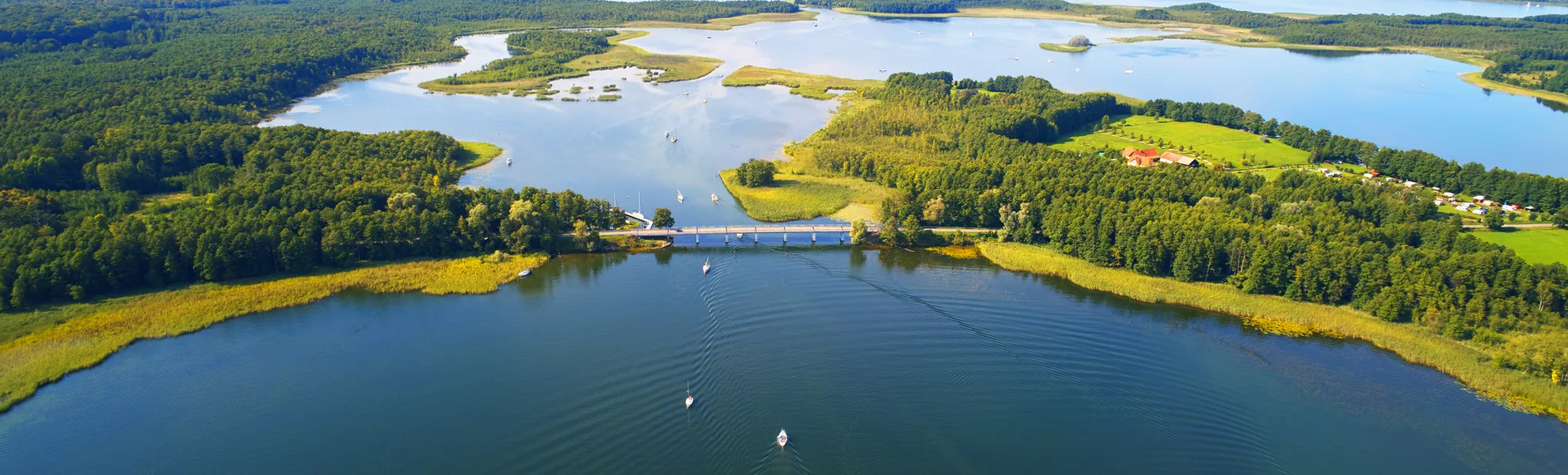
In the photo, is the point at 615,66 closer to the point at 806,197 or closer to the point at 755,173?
the point at 755,173

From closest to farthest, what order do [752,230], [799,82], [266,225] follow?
[266,225] < [752,230] < [799,82]

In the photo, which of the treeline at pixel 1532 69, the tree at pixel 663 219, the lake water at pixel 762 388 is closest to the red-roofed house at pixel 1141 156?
the lake water at pixel 762 388

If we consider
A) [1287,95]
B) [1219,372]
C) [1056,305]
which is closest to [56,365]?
[1056,305]

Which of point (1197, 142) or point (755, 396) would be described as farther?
point (1197, 142)

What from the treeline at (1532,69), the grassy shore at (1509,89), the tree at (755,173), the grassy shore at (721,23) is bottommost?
the tree at (755,173)

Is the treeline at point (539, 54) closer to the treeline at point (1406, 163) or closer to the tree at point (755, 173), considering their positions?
the tree at point (755, 173)

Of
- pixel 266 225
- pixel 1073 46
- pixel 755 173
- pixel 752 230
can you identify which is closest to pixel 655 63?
pixel 755 173
